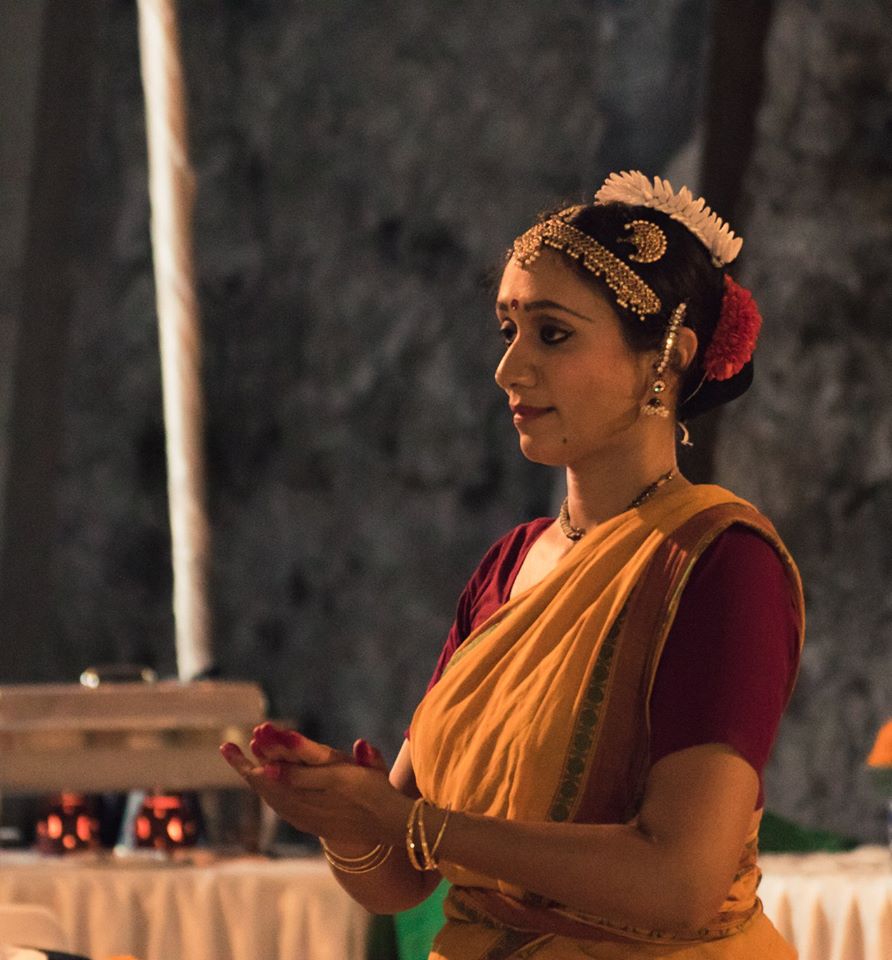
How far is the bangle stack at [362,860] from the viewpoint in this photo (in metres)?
1.35

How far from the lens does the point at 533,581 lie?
1.46 m

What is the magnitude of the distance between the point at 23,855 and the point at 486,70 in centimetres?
414

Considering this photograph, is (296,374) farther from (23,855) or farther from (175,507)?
(23,855)

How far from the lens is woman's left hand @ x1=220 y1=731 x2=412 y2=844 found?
3.89ft

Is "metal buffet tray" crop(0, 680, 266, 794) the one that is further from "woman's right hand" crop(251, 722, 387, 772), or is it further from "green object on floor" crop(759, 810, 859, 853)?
"woman's right hand" crop(251, 722, 387, 772)

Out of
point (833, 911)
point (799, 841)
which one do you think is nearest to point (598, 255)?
point (833, 911)

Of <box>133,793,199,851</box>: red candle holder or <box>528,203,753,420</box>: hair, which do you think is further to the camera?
<box>133,793,199,851</box>: red candle holder

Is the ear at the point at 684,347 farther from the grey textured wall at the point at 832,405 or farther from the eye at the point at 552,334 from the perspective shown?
the grey textured wall at the point at 832,405

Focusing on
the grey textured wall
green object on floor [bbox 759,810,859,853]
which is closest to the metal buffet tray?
green object on floor [bbox 759,810,859,853]

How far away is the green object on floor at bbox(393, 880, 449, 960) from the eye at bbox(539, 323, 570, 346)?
53.2 inches

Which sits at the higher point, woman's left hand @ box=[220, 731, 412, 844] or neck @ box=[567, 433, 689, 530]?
neck @ box=[567, 433, 689, 530]

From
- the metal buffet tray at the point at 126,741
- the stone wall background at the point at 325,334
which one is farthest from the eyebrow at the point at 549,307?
the stone wall background at the point at 325,334

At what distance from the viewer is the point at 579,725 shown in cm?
128

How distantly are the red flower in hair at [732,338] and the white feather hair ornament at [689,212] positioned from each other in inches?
1.5
